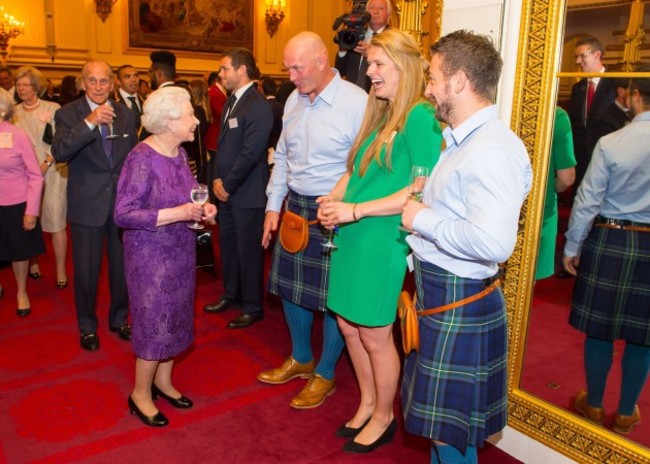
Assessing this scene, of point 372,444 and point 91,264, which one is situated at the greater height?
point 91,264

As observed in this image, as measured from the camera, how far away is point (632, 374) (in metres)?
2.27

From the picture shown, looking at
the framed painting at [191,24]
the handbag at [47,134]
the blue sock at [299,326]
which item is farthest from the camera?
the framed painting at [191,24]

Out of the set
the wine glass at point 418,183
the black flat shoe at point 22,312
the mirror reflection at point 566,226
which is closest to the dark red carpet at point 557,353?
the mirror reflection at point 566,226

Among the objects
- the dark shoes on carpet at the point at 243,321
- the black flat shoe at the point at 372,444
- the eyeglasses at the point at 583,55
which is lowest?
the black flat shoe at the point at 372,444

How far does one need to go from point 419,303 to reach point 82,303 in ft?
8.37

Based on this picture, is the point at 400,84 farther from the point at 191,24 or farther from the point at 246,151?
the point at 191,24

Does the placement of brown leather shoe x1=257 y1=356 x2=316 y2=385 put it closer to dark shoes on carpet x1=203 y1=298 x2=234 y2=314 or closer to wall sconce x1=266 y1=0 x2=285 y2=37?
dark shoes on carpet x1=203 y1=298 x2=234 y2=314

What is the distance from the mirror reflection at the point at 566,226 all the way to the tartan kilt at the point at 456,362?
0.62m

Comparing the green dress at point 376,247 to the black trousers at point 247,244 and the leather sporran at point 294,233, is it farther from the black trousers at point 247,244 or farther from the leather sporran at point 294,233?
the black trousers at point 247,244

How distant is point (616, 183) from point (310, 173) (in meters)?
1.40

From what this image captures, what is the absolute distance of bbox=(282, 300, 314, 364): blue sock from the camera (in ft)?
10.8

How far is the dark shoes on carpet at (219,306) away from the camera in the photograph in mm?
4453

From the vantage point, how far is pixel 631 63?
213 centimetres

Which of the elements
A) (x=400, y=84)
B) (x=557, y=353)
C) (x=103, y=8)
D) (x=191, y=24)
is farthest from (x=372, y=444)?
(x=191, y=24)
